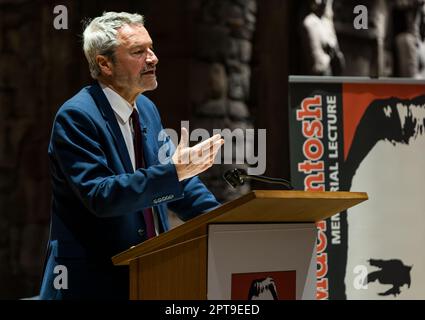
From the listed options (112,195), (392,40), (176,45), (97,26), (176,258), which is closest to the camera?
(176,258)

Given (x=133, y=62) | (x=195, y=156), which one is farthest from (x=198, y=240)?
(x=133, y=62)

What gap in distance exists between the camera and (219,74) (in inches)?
196

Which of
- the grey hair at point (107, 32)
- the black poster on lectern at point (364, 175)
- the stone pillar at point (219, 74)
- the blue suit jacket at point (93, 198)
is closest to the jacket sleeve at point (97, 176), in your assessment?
the blue suit jacket at point (93, 198)

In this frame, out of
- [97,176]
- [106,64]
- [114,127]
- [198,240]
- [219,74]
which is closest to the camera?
[198,240]

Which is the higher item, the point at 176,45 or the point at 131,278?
the point at 176,45

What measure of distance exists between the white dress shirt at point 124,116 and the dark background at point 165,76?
2448mm

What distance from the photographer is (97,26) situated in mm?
2467

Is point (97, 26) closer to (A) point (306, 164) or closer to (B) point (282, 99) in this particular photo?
(A) point (306, 164)

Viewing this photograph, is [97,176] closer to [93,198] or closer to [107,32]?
[93,198]

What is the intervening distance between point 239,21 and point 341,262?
1981 mm

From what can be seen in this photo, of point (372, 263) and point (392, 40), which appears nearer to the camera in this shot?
point (372, 263)

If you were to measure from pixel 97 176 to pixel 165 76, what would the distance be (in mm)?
2830

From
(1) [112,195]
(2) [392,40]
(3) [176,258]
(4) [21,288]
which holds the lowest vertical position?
(4) [21,288]

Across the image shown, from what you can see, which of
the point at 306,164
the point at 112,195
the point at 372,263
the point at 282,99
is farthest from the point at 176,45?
the point at 112,195
